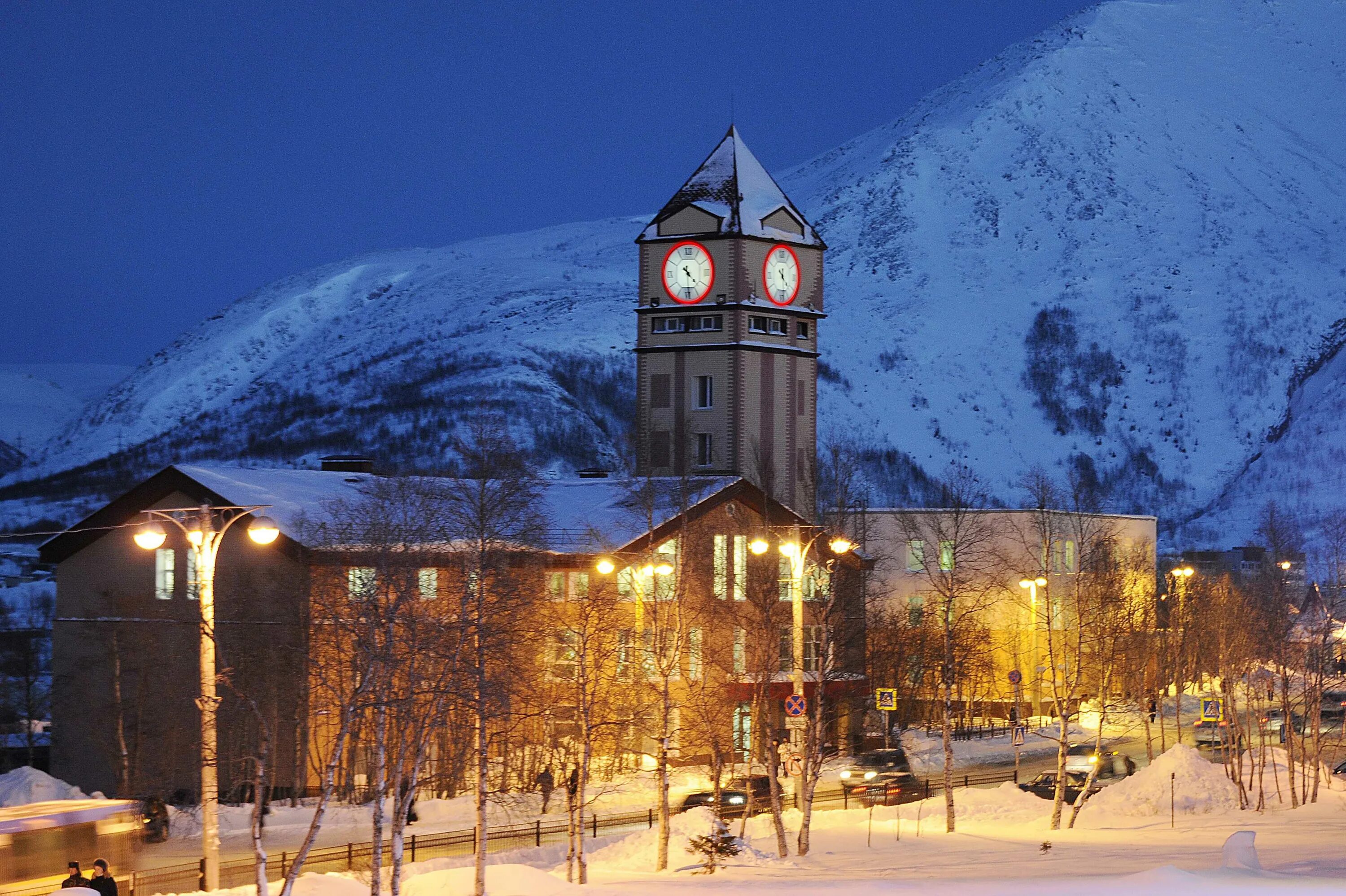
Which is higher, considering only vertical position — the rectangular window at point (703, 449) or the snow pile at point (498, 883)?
the rectangular window at point (703, 449)

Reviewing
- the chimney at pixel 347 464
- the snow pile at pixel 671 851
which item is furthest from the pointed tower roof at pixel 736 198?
the snow pile at pixel 671 851

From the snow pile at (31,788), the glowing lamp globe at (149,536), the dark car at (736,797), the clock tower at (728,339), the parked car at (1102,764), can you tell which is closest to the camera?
the glowing lamp globe at (149,536)

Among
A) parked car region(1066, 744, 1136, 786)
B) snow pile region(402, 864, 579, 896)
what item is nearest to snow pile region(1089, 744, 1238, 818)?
parked car region(1066, 744, 1136, 786)

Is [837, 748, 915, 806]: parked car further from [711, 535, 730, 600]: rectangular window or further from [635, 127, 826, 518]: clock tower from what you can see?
[635, 127, 826, 518]: clock tower

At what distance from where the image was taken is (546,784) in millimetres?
52469

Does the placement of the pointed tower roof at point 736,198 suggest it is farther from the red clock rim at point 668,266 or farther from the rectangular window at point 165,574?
the rectangular window at point 165,574

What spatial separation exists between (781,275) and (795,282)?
1.46 m

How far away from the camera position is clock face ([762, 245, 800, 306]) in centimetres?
8750

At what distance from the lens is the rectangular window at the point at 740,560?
63219 mm

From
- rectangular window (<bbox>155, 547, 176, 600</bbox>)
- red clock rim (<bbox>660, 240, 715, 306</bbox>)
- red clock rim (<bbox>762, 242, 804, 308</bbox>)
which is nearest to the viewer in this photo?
rectangular window (<bbox>155, 547, 176, 600</bbox>)

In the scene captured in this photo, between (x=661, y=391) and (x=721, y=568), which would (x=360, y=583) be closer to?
(x=721, y=568)

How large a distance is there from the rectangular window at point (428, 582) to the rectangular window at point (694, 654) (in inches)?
305

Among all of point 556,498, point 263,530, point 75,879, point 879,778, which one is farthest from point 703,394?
point 75,879

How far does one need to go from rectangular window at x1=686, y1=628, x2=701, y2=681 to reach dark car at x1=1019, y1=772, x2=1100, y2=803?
11.6 metres
